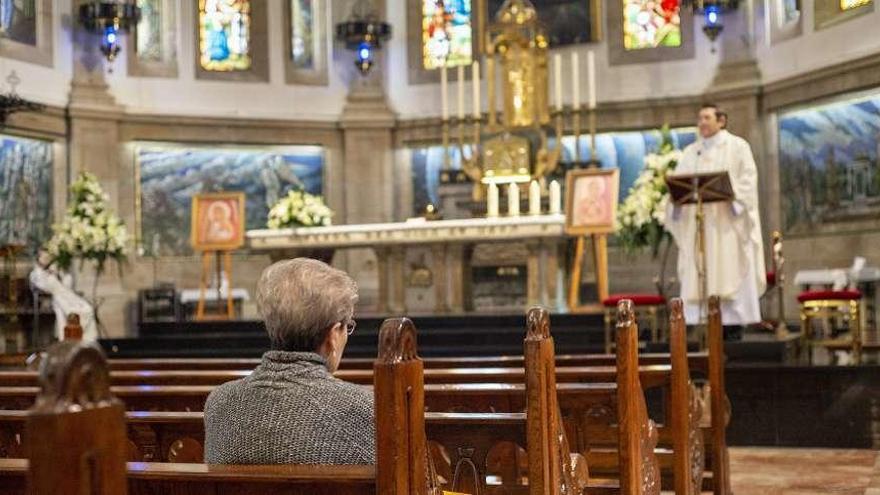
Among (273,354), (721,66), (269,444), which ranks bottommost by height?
(269,444)

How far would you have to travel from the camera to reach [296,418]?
259 cm

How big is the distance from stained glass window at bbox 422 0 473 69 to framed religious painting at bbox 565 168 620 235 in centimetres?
588

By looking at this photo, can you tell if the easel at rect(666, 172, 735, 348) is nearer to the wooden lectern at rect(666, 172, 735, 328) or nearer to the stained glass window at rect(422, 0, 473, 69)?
the wooden lectern at rect(666, 172, 735, 328)

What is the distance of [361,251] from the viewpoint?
666 inches

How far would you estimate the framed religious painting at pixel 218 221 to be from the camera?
1312 cm

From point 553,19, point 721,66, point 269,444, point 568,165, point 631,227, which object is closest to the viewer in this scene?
point 269,444

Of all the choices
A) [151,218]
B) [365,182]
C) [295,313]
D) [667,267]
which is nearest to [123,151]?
[151,218]

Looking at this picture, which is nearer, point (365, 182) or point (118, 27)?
point (118, 27)

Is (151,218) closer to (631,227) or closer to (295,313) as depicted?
(631,227)

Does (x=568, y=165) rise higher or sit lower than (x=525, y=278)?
higher

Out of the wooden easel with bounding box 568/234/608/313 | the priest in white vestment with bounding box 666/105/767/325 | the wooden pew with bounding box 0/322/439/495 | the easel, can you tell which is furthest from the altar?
the wooden pew with bounding box 0/322/439/495

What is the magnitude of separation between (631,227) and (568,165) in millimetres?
3240

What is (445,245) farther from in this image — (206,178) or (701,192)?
(206,178)

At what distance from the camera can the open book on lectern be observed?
875 cm
